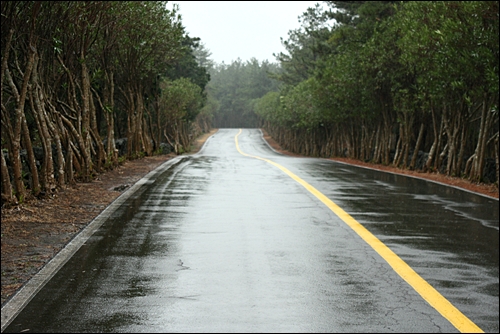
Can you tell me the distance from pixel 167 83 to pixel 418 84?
2413 centimetres

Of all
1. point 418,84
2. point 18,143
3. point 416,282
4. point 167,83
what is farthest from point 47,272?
point 167,83

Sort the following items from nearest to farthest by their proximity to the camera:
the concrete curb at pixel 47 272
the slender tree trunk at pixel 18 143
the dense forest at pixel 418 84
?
the concrete curb at pixel 47 272
the slender tree trunk at pixel 18 143
the dense forest at pixel 418 84

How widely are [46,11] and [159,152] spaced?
2577 cm

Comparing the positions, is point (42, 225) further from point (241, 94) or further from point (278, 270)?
point (241, 94)

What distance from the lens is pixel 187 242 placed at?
909 cm

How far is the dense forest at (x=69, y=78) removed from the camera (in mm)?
14070

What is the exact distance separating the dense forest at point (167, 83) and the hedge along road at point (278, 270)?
13.8ft

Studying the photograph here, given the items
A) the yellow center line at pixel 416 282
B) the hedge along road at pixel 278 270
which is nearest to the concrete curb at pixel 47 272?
the hedge along road at pixel 278 270

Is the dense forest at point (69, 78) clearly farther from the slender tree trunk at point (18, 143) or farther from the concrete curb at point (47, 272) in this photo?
the concrete curb at point (47, 272)

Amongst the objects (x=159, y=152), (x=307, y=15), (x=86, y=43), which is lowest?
(x=159, y=152)

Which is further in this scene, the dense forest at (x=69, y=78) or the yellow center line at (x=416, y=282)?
the dense forest at (x=69, y=78)

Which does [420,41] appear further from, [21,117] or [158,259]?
[158,259]

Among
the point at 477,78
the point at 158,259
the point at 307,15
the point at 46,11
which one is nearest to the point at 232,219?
the point at 158,259

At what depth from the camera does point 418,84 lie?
31234mm
